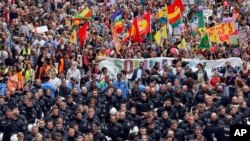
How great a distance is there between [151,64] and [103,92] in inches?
152

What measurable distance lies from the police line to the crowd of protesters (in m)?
0.33

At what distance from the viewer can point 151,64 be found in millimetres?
31109

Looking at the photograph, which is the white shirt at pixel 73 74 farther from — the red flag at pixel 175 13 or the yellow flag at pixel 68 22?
the yellow flag at pixel 68 22

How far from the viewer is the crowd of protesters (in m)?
25.2

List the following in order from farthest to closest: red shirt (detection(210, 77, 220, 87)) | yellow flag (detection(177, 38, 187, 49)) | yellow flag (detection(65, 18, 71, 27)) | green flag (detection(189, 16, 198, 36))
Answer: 1. yellow flag (detection(65, 18, 71, 27))
2. green flag (detection(189, 16, 198, 36))
3. yellow flag (detection(177, 38, 187, 49))
4. red shirt (detection(210, 77, 220, 87))

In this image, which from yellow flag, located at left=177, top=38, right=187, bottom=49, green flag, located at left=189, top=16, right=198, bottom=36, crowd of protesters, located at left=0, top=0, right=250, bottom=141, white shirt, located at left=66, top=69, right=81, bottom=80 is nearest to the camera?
crowd of protesters, located at left=0, top=0, right=250, bottom=141

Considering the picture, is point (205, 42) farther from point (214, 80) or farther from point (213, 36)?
point (214, 80)

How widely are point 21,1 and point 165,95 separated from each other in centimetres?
1228

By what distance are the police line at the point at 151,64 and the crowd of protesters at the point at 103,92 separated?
1.08 feet

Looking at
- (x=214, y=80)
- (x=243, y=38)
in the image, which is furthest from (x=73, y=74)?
(x=243, y=38)

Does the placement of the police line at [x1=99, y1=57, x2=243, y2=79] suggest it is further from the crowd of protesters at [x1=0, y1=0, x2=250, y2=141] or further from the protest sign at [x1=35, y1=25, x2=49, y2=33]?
the protest sign at [x1=35, y1=25, x2=49, y2=33]

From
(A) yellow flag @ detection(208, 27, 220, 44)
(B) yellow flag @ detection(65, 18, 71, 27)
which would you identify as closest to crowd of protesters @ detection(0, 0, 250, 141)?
(A) yellow flag @ detection(208, 27, 220, 44)

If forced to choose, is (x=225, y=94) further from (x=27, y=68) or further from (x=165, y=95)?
(x=27, y=68)

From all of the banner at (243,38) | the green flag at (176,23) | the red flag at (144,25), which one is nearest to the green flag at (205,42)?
the banner at (243,38)
